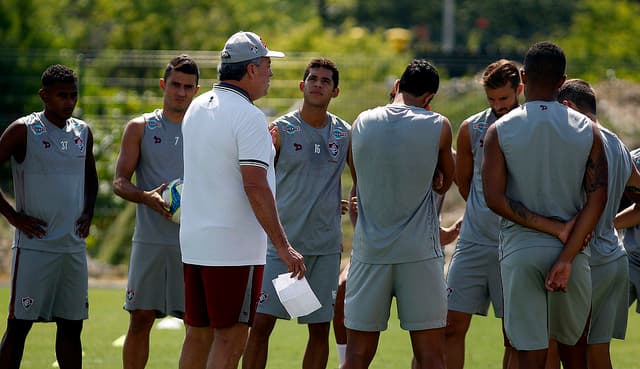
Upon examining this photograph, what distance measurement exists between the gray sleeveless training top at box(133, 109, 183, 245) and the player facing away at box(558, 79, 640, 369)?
2.96 m

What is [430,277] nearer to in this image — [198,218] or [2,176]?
[198,218]

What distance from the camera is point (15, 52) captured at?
18.5 meters

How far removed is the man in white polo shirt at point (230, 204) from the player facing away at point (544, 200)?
1.29m

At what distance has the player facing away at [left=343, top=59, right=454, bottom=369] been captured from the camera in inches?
271

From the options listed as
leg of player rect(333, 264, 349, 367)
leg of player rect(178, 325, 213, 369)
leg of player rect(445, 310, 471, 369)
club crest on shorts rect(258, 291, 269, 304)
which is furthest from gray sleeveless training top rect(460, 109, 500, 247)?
leg of player rect(178, 325, 213, 369)

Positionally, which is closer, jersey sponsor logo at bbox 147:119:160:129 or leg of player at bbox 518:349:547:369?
leg of player at bbox 518:349:547:369

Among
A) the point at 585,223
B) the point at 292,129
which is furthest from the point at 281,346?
the point at 585,223

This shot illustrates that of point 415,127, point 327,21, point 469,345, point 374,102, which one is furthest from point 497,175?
point 327,21

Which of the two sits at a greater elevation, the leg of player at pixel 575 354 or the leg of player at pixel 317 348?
the leg of player at pixel 575 354

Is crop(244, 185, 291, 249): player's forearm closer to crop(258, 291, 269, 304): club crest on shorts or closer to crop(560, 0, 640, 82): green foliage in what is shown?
crop(258, 291, 269, 304): club crest on shorts

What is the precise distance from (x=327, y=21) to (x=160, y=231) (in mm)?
48923

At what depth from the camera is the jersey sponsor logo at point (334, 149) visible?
837cm

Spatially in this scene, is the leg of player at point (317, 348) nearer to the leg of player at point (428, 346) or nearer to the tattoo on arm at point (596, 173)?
the leg of player at point (428, 346)

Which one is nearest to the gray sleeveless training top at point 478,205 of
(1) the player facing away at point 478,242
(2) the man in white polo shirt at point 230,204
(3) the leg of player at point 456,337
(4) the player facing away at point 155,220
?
(1) the player facing away at point 478,242
